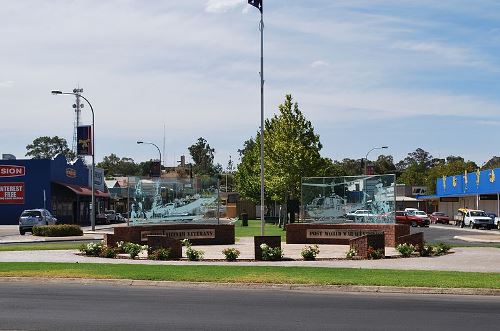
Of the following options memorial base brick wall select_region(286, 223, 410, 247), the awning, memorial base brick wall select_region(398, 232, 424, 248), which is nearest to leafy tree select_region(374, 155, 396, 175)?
the awning

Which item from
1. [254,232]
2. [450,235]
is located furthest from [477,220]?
[254,232]

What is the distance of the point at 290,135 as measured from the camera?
55562 mm

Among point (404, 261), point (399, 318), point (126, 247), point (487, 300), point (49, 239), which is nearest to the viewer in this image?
point (399, 318)

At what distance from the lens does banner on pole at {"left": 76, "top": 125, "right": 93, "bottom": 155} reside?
5416 centimetres

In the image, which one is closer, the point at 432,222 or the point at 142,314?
the point at 142,314

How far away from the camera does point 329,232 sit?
34.0 meters

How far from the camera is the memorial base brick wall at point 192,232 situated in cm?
3281

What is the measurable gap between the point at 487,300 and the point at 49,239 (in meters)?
31.9

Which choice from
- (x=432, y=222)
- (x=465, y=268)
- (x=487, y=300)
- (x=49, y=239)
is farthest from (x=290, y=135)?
(x=487, y=300)

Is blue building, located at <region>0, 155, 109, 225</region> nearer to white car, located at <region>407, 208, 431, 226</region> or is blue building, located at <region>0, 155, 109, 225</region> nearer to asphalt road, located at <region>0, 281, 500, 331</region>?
white car, located at <region>407, 208, 431, 226</region>

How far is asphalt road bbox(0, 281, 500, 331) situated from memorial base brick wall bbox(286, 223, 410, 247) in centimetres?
1687

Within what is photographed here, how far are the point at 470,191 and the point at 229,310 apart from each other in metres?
70.9

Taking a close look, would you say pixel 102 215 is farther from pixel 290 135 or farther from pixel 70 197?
pixel 290 135

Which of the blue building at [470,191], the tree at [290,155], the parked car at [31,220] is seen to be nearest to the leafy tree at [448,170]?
the blue building at [470,191]
